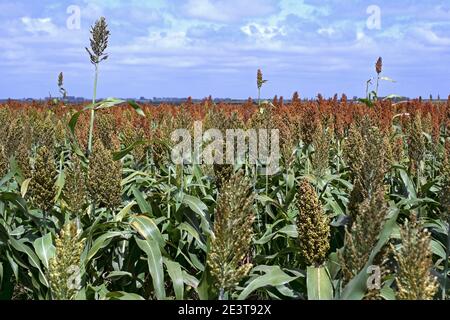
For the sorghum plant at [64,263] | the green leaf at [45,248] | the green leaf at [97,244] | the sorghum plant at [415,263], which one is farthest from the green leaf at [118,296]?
the sorghum plant at [415,263]

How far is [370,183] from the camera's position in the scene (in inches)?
91.8

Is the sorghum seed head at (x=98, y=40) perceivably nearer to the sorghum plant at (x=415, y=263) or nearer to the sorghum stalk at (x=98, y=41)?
the sorghum stalk at (x=98, y=41)

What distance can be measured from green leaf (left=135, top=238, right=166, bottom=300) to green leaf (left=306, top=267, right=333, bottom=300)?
0.72 metres

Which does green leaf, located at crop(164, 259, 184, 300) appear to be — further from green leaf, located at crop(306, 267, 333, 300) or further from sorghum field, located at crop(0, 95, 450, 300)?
green leaf, located at crop(306, 267, 333, 300)

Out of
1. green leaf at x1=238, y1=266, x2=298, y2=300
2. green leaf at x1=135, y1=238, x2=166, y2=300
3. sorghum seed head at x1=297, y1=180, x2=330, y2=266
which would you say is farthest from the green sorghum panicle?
sorghum seed head at x1=297, y1=180, x2=330, y2=266

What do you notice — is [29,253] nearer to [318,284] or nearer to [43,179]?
[43,179]

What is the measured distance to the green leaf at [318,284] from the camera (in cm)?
229

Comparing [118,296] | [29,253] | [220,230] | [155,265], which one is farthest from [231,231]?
[29,253]

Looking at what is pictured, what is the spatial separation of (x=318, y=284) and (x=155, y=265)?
0.82 meters

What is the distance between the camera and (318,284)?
230 centimetres
